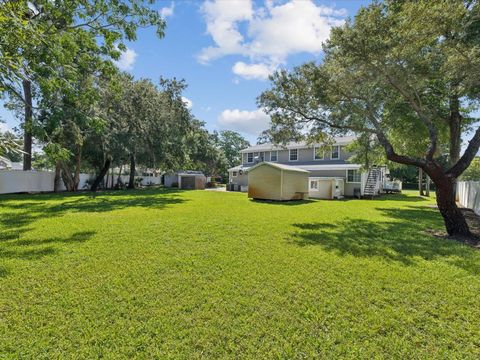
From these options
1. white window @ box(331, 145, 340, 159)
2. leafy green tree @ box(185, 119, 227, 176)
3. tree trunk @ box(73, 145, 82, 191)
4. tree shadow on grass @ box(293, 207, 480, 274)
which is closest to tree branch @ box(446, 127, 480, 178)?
tree shadow on grass @ box(293, 207, 480, 274)

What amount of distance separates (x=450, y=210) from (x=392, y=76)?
4283 mm

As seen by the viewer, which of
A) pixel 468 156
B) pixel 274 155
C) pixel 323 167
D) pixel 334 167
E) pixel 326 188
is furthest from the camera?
pixel 274 155

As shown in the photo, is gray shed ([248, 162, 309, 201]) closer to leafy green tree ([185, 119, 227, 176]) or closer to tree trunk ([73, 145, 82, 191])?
tree trunk ([73, 145, 82, 191])

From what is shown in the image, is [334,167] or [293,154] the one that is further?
[293,154]

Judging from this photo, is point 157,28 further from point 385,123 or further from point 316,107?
point 385,123

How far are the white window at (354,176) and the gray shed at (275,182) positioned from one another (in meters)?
6.32

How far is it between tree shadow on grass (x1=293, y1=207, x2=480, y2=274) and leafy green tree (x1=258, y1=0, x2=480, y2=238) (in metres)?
1.34

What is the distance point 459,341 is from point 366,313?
91cm

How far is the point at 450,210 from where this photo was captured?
7457 mm

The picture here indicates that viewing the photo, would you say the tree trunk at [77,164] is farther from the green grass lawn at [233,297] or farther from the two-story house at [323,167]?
the green grass lawn at [233,297]

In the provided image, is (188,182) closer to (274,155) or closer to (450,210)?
(274,155)

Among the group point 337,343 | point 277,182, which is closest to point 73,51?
point 337,343

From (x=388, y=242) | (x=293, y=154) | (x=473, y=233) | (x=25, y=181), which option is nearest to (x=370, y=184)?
(x=293, y=154)

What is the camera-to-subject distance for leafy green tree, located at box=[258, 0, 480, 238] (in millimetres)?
6711
